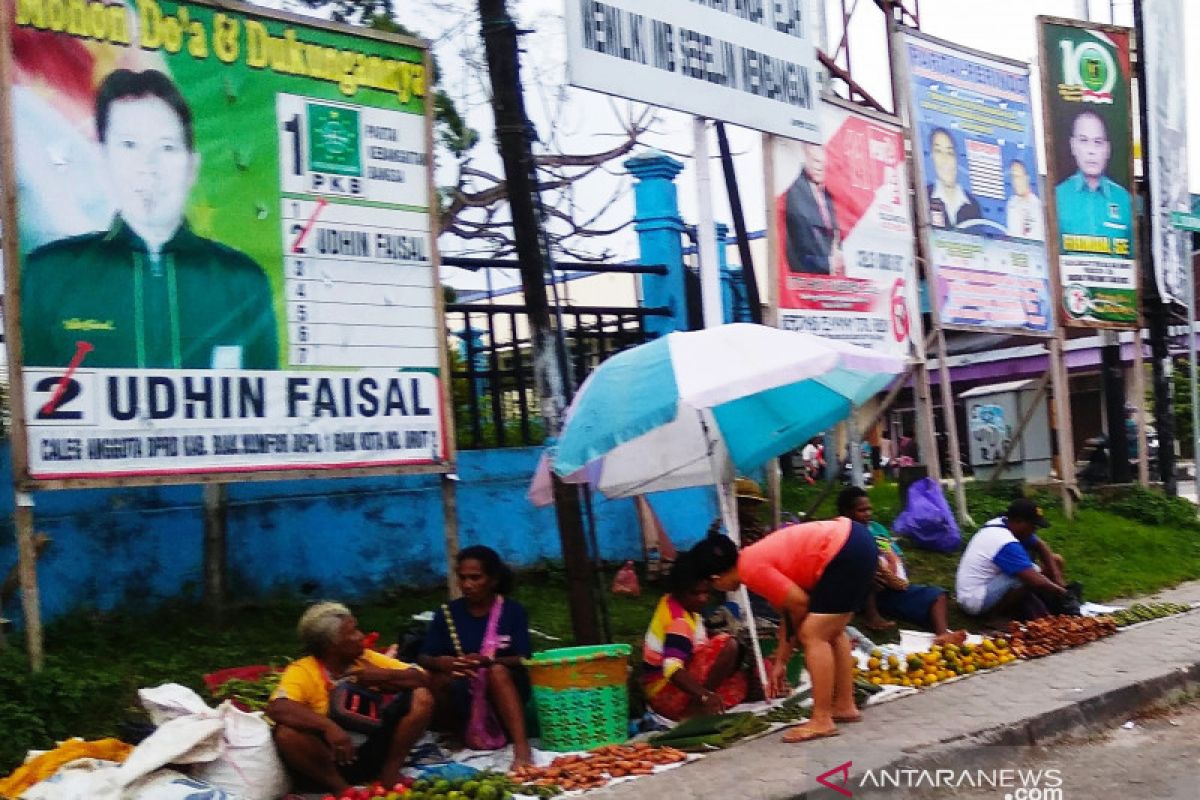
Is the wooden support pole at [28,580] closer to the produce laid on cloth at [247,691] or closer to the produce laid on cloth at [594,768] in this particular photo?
the produce laid on cloth at [247,691]

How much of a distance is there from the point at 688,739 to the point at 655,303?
17.0ft

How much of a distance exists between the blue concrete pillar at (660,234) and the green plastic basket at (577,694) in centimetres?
472

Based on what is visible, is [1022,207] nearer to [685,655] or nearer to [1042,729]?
[1042,729]

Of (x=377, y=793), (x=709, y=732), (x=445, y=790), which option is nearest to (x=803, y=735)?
(x=709, y=732)

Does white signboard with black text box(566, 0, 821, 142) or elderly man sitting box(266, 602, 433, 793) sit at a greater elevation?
white signboard with black text box(566, 0, 821, 142)

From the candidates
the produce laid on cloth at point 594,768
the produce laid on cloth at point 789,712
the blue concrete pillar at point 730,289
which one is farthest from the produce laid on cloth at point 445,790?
the blue concrete pillar at point 730,289

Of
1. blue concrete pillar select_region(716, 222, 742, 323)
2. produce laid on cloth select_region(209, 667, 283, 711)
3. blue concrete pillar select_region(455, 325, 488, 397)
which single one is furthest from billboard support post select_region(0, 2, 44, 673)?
blue concrete pillar select_region(716, 222, 742, 323)

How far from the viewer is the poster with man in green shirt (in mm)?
13945

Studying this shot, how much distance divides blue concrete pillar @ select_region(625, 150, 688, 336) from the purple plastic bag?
2528 millimetres

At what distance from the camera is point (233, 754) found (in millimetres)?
5738

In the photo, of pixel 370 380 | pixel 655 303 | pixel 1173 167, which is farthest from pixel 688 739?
pixel 1173 167

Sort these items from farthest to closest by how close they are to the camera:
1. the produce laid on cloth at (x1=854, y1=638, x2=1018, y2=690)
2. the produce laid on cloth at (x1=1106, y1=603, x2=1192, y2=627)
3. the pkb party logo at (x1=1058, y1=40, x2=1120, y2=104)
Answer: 1. the pkb party logo at (x1=1058, y1=40, x2=1120, y2=104)
2. the produce laid on cloth at (x1=1106, y1=603, x2=1192, y2=627)
3. the produce laid on cloth at (x1=854, y1=638, x2=1018, y2=690)

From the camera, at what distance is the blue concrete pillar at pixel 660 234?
36.4ft

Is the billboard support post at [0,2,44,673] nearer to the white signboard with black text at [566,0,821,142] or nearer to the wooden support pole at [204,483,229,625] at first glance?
the wooden support pole at [204,483,229,625]
